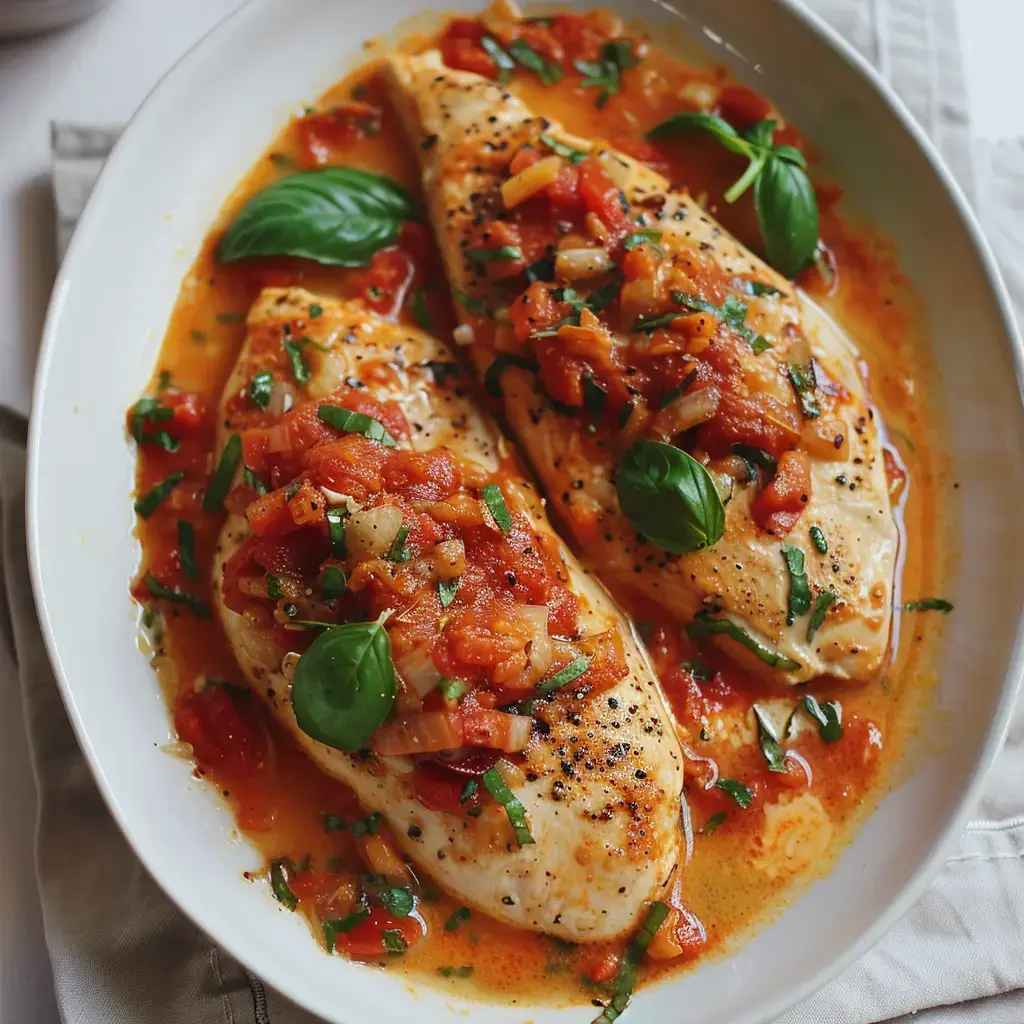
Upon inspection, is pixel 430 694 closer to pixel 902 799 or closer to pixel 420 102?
pixel 902 799

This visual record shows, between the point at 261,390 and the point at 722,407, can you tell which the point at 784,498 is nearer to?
the point at 722,407

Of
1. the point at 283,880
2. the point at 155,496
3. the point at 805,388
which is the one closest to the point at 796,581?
the point at 805,388

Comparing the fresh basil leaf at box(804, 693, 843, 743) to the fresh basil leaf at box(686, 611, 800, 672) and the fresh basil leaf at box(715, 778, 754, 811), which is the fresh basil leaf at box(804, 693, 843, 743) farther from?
the fresh basil leaf at box(715, 778, 754, 811)

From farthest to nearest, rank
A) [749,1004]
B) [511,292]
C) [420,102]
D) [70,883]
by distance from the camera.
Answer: [420,102] < [511,292] < [70,883] < [749,1004]

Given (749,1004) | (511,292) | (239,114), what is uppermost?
(239,114)

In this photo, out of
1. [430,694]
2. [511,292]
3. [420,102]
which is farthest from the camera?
[420,102]

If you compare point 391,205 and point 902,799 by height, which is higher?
point 391,205

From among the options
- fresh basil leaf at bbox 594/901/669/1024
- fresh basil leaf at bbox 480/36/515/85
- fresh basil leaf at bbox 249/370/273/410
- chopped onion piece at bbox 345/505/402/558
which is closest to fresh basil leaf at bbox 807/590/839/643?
fresh basil leaf at bbox 594/901/669/1024

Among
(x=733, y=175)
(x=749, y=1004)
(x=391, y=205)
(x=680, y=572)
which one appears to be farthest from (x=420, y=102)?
(x=749, y=1004)
